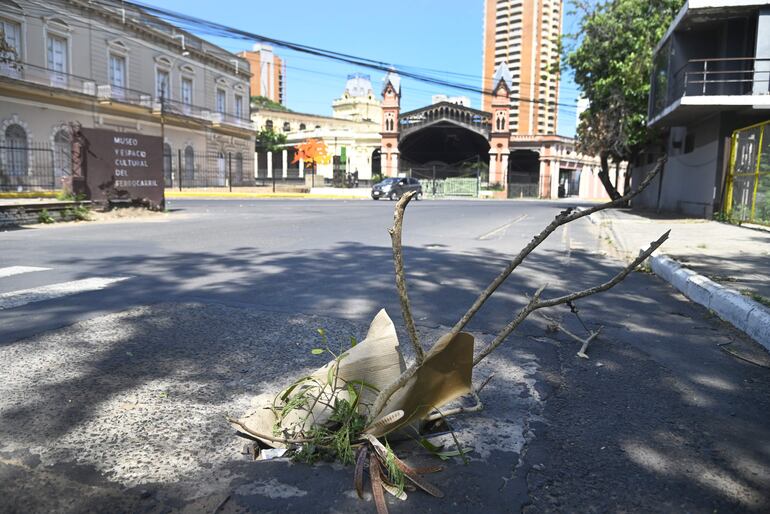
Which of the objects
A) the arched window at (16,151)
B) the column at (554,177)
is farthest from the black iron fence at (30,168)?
the column at (554,177)

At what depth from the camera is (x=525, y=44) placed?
83.2 metres

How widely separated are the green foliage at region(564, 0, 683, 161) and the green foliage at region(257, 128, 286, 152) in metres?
47.0

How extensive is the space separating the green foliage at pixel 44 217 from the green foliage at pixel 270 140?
180ft

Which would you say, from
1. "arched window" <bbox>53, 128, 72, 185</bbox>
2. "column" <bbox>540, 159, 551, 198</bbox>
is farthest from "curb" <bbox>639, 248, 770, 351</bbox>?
"column" <bbox>540, 159, 551, 198</bbox>

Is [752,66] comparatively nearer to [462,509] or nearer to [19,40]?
[462,509]

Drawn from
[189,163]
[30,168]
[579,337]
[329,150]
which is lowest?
[579,337]

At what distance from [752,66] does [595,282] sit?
12728 mm

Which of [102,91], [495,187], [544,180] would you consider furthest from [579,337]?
[544,180]

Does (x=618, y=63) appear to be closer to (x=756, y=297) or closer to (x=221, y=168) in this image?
(x=756, y=297)

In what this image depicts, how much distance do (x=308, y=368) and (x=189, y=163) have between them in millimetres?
40094

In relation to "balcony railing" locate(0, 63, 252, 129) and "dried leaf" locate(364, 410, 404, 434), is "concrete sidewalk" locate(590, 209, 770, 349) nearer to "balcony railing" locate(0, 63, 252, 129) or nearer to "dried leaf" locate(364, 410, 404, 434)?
"dried leaf" locate(364, 410, 404, 434)

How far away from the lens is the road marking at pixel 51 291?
193 inches

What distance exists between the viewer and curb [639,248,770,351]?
425 centimetres

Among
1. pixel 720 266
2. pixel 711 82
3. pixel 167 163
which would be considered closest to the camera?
pixel 720 266
